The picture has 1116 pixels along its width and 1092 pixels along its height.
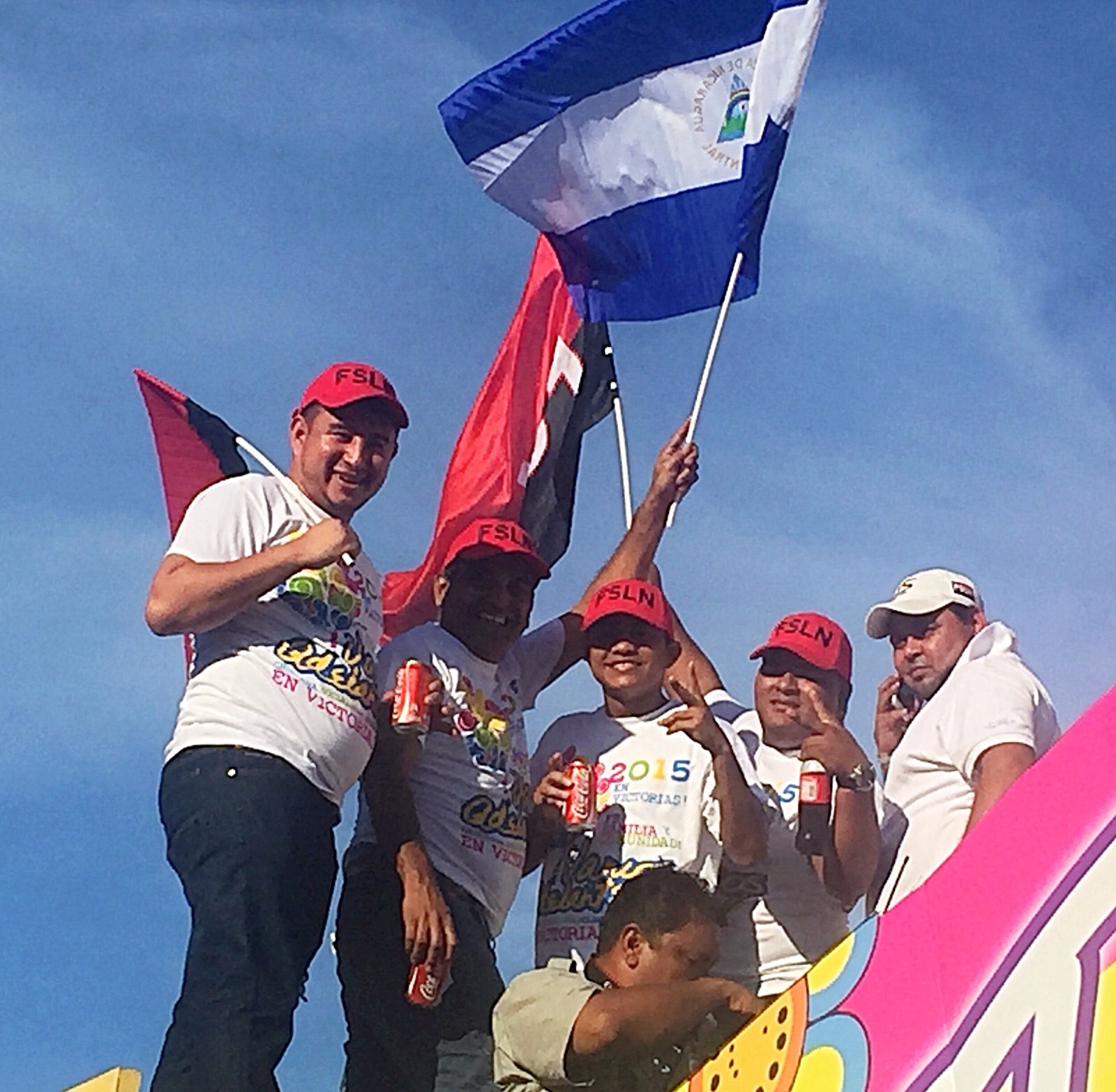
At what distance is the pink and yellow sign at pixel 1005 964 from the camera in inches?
103

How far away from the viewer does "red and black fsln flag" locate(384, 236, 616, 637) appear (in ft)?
23.3

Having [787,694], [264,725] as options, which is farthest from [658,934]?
[787,694]

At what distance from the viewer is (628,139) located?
7.19m

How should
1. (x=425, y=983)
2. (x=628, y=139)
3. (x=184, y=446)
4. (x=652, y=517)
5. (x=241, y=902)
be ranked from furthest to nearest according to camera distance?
(x=628, y=139), (x=652, y=517), (x=184, y=446), (x=425, y=983), (x=241, y=902)

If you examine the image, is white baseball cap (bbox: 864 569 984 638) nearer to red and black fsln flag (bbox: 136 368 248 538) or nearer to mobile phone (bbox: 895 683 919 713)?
mobile phone (bbox: 895 683 919 713)

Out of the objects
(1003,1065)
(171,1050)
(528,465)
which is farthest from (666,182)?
(1003,1065)

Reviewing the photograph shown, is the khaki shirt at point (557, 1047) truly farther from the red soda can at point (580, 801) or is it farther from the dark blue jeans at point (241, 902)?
the red soda can at point (580, 801)

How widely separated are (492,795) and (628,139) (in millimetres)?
3307

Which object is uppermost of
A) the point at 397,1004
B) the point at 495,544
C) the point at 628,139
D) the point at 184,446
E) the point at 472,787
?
the point at 628,139

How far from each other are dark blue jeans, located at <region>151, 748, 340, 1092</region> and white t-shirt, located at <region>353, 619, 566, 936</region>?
0.43m

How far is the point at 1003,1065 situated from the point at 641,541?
11.4ft

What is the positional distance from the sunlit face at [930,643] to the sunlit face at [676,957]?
4.17 feet

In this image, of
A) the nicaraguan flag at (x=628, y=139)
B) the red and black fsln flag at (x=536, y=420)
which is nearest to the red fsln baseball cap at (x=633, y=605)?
the red and black fsln flag at (x=536, y=420)

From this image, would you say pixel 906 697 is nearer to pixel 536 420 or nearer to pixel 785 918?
pixel 785 918
